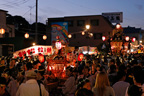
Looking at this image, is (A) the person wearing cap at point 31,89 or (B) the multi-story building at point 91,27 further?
(B) the multi-story building at point 91,27

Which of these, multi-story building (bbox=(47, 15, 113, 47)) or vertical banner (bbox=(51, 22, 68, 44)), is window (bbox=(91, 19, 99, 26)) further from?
vertical banner (bbox=(51, 22, 68, 44))

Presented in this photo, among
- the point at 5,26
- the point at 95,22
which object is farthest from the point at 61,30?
the point at 95,22

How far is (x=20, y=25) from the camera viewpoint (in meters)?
51.7

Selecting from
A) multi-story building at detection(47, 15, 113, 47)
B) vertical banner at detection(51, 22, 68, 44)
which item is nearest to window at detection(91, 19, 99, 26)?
multi-story building at detection(47, 15, 113, 47)

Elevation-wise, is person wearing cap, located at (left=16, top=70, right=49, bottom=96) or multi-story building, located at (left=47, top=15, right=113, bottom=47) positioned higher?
multi-story building, located at (left=47, top=15, right=113, bottom=47)

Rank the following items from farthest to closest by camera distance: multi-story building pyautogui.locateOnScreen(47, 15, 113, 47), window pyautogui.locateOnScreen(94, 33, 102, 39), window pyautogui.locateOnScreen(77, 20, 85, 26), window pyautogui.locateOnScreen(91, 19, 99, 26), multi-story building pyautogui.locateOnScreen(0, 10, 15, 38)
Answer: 1. window pyautogui.locateOnScreen(77, 20, 85, 26)
2. window pyautogui.locateOnScreen(94, 33, 102, 39)
3. window pyautogui.locateOnScreen(91, 19, 99, 26)
4. multi-story building pyautogui.locateOnScreen(47, 15, 113, 47)
5. multi-story building pyautogui.locateOnScreen(0, 10, 15, 38)

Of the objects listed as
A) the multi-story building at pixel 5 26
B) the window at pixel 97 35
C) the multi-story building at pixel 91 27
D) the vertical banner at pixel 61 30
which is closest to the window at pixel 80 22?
the multi-story building at pixel 91 27

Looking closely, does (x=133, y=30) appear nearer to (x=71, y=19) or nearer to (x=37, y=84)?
(x=71, y=19)

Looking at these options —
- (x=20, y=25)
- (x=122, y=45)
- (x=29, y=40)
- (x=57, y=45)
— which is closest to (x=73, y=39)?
(x=29, y=40)

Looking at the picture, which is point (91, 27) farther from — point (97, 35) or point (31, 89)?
point (31, 89)

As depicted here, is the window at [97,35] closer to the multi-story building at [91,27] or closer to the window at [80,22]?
the multi-story building at [91,27]

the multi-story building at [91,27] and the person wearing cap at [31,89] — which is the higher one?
the multi-story building at [91,27]

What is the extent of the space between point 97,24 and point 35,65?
34477 mm

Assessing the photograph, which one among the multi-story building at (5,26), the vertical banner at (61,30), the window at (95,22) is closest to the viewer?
the vertical banner at (61,30)
